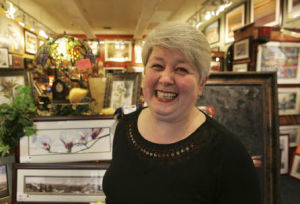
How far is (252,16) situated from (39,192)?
4.62m

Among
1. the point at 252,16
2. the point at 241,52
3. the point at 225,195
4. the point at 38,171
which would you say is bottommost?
the point at 38,171

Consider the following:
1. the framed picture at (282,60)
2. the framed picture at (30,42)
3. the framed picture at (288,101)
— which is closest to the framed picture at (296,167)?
the framed picture at (288,101)

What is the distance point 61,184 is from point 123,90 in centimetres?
74

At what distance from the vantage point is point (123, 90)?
1.54 meters

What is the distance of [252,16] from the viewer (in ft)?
14.0

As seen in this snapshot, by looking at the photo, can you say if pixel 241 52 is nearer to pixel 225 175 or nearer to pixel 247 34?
pixel 247 34

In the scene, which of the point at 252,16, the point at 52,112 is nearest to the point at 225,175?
the point at 52,112

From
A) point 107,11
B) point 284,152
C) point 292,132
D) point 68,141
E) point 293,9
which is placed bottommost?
point 284,152

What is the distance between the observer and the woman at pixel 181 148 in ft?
2.62

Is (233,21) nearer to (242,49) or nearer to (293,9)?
(293,9)

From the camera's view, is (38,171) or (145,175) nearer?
(145,175)

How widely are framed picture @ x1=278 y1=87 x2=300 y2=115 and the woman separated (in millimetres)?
2624

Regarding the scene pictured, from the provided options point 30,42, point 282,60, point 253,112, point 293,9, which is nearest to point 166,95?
point 253,112

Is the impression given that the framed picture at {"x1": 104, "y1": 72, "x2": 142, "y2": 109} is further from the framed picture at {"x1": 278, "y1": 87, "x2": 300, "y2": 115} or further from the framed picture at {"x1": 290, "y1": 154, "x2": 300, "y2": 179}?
the framed picture at {"x1": 290, "y1": 154, "x2": 300, "y2": 179}
